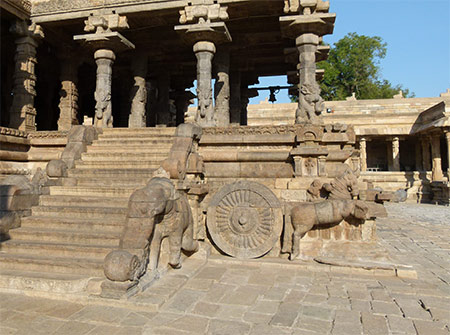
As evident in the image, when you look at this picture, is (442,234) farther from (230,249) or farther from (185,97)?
(185,97)

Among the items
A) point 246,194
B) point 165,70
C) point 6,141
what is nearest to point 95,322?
point 246,194

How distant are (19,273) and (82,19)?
7975 millimetres

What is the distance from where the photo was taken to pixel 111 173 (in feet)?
20.4

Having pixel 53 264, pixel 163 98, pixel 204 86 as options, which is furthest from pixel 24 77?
pixel 53 264

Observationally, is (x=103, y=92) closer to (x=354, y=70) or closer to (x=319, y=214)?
(x=319, y=214)

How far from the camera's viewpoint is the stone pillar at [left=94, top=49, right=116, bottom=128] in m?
8.69

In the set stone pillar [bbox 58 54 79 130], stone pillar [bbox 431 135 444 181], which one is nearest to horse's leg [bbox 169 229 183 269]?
stone pillar [bbox 58 54 79 130]

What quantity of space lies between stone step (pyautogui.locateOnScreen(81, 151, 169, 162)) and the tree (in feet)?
103

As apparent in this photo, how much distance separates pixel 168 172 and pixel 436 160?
73.0 feet

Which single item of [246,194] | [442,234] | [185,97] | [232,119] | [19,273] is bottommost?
[442,234]

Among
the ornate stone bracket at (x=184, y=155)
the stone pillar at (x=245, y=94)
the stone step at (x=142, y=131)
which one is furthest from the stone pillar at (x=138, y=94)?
the ornate stone bracket at (x=184, y=155)

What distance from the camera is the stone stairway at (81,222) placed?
3875 mm

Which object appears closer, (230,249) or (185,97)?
(230,249)

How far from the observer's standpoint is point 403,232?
29.5ft
